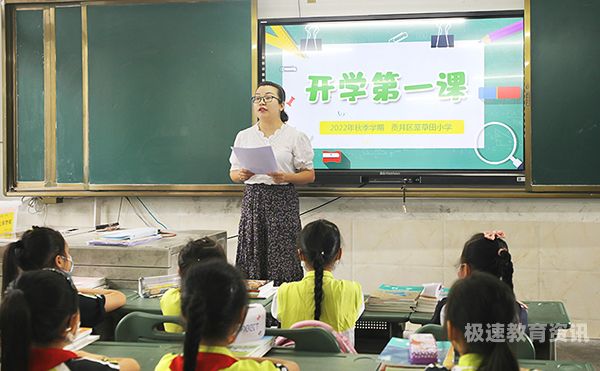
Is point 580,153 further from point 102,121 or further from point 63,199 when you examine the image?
point 63,199

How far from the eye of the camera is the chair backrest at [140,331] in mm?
2240

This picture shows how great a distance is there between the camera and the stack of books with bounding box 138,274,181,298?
293 cm

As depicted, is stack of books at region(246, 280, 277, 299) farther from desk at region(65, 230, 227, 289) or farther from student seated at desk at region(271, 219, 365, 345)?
desk at region(65, 230, 227, 289)

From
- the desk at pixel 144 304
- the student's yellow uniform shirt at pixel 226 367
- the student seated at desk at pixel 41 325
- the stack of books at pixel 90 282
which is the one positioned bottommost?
the desk at pixel 144 304

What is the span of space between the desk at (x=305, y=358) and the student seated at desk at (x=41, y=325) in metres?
0.28

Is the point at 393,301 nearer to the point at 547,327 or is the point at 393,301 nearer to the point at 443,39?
the point at 547,327

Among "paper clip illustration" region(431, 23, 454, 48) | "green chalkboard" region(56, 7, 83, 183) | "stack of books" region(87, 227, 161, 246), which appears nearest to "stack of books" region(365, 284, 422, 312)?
"stack of books" region(87, 227, 161, 246)

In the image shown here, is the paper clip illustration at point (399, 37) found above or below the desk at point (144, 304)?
above

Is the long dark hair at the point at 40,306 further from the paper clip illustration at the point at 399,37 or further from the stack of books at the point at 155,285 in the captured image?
the paper clip illustration at the point at 399,37

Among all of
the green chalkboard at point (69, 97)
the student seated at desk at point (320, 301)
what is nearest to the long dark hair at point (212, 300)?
the student seated at desk at point (320, 301)

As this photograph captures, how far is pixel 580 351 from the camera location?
4.22m

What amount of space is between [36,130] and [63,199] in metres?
0.52

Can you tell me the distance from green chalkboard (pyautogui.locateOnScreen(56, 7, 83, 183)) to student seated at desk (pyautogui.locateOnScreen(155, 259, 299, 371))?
349 cm

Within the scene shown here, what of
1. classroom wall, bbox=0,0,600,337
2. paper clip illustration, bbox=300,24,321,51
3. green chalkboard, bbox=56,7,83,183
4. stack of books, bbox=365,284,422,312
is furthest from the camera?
green chalkboard, bbox=56,7,83,183
